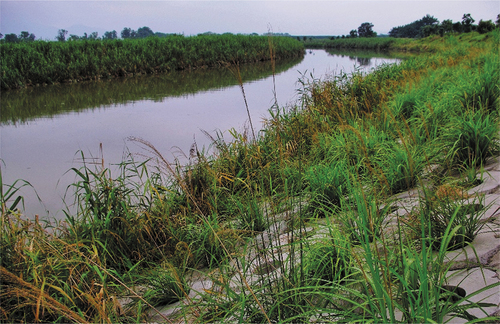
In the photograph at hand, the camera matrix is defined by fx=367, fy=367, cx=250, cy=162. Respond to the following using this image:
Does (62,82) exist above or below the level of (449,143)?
above

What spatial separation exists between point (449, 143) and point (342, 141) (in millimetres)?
889

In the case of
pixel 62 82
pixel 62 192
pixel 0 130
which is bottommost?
pixel 62 192

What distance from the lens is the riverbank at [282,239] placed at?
51.6 inches

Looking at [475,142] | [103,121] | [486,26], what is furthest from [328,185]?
[486,26]

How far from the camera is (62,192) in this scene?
3.51 m

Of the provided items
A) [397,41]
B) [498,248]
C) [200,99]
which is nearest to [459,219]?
[498,248]

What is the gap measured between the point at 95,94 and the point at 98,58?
3.19 m

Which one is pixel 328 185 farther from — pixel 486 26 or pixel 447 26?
pixel 447 26

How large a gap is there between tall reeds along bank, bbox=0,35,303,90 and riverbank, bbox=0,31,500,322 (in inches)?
208

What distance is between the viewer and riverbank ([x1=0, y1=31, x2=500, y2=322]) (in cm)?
131

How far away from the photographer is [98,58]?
11.1m

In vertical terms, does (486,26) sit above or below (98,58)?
above

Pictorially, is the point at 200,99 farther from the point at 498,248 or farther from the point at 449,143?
the point at 498,248

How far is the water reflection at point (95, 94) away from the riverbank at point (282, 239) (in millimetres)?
4357
